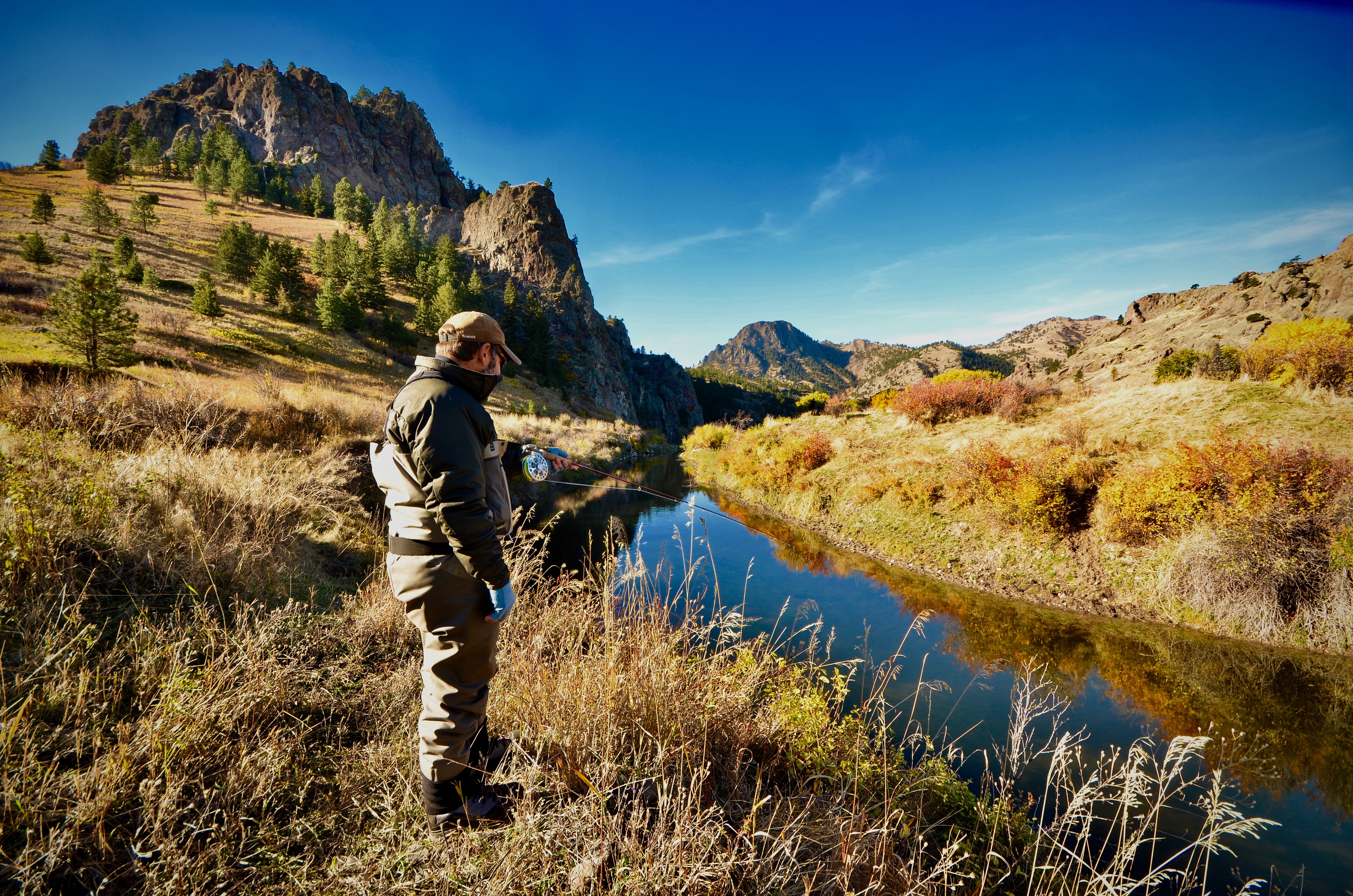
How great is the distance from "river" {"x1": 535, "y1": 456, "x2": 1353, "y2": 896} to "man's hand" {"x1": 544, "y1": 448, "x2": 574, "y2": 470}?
0.66 metres

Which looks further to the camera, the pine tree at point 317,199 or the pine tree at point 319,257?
the pine tree at point 317,199

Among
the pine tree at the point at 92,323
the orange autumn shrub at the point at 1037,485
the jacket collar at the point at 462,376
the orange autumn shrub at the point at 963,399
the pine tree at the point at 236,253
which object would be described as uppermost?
the pine tree at the point at 236,253

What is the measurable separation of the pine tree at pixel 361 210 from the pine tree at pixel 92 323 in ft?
185

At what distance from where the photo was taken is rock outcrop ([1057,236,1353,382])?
1595cm

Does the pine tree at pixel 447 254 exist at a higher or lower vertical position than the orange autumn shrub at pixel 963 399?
higher

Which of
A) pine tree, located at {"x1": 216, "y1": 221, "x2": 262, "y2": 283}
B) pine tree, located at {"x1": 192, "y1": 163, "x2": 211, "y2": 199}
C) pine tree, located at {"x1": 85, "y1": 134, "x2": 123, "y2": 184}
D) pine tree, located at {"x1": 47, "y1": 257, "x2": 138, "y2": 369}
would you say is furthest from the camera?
pine tree, located at {"x1": 192, "y1": 163, "x2": 211, "y2": 199}

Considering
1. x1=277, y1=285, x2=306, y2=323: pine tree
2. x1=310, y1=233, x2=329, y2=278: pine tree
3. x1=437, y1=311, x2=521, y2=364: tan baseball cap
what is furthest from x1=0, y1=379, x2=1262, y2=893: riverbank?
x1=310, y1=233, x2=329, y2=278: pine tree

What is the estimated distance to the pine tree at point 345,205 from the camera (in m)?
60.2

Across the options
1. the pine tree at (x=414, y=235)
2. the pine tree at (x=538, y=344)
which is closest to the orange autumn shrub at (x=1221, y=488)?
the pine tree at (x=538, y=344)

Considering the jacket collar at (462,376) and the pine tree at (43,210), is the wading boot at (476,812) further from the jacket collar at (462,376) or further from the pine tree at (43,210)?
the pine tree at (43,210)

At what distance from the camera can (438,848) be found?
2.10 meters

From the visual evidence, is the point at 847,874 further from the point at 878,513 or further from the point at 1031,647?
the point at 878,513

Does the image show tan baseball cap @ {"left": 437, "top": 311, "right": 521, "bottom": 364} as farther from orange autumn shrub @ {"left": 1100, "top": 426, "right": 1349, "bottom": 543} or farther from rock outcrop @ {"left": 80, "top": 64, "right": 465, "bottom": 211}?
rock outcrop @ {"left": 80, "top": 64, "right": 465, "bottom": 211}

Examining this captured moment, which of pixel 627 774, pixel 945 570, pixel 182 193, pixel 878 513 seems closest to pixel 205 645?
pixel 627 774
